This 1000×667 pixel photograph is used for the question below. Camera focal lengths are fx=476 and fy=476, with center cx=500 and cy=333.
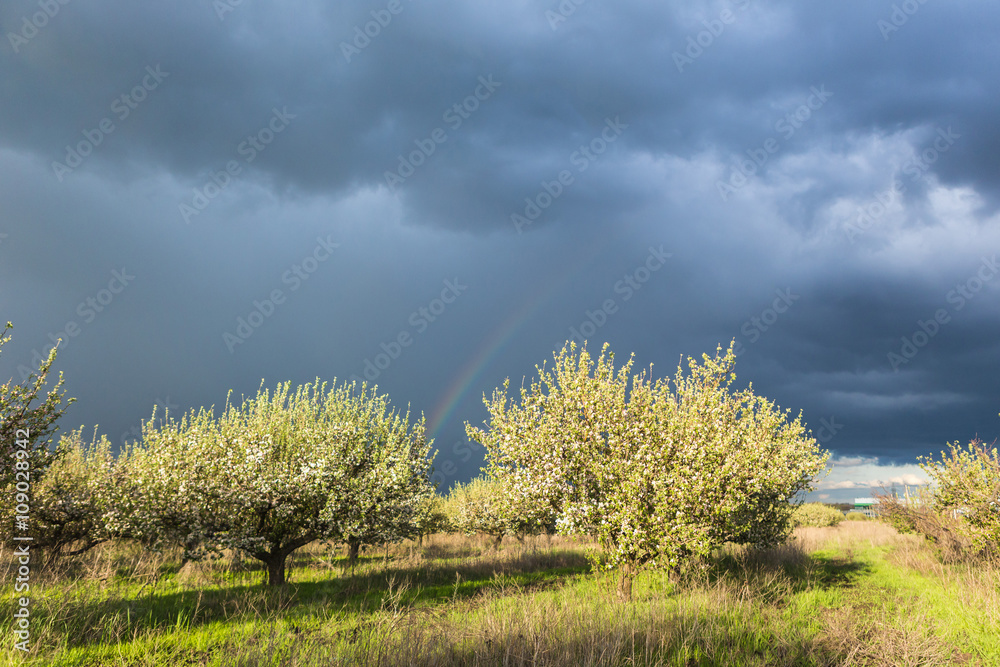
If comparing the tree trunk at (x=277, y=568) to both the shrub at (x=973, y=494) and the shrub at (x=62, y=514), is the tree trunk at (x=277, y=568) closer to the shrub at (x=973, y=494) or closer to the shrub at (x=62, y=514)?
the shrub at (x=62, y=514)

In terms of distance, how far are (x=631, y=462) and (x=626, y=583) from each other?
12.9 feet

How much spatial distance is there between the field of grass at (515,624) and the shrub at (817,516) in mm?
56853

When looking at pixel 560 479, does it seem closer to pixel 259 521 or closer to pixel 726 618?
pixel 726 618

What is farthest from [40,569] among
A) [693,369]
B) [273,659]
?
[693,369]

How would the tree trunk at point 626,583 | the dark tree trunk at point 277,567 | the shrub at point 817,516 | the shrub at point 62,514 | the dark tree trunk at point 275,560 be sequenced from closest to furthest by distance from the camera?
the tree trunk at point 626,583, the dark tree trunk at point 275,560, the dark tree trunk at point 277,567, the shrub at point 62,514, the shrub at point 817,516

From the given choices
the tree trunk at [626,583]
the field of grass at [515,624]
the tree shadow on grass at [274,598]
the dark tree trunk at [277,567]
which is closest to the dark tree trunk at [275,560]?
the dark tree trunk at [277,567]

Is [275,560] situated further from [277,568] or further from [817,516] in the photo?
[817,516]

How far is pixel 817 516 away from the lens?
72.2m

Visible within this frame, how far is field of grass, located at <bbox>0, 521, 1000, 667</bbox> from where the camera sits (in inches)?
316

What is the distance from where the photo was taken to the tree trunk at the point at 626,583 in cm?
1388

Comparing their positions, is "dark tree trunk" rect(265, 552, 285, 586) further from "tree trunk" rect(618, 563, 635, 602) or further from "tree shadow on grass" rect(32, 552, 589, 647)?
"tree trunk" rect(618, 563, 635, 602)

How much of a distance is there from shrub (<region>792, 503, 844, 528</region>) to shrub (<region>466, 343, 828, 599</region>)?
215 feet

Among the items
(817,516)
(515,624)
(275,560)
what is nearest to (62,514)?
(275,560)
